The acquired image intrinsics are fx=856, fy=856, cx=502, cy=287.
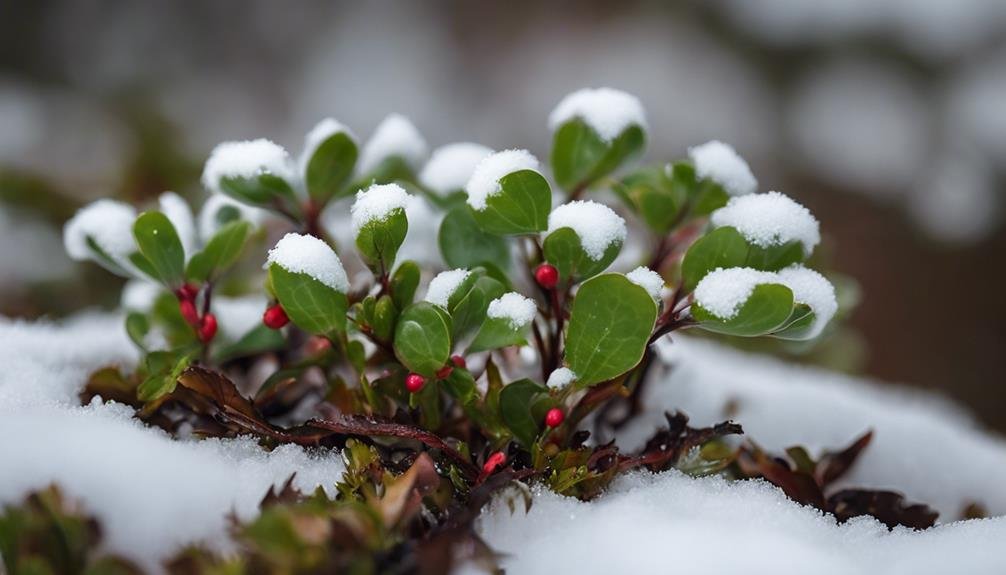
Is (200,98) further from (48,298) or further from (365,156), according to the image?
(365,156)

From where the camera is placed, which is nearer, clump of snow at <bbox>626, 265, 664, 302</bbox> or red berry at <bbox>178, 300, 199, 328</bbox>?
clump of snow at <bbox>626, 265, 664, 302</bbox>

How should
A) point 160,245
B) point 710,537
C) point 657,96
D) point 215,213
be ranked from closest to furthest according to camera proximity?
point 710,537, point 160,245, point 215,213, point 657,96

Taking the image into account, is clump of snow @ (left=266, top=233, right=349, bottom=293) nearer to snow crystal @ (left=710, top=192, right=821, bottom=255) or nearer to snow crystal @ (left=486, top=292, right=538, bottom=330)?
snow crystal @ (left=486, top=292, right=538, bottom=330)

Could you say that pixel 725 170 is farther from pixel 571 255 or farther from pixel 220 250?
pixel 220 250

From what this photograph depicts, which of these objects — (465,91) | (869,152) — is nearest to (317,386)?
(869,152)

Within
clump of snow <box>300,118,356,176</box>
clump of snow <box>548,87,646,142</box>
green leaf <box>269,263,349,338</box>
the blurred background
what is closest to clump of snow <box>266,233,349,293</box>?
green leaf <box>269,263,349,338</box>

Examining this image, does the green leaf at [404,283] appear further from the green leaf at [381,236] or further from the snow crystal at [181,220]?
the snow crystal at [181,220]

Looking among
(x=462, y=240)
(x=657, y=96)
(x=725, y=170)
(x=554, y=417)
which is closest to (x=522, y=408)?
(x=554, y=417)
